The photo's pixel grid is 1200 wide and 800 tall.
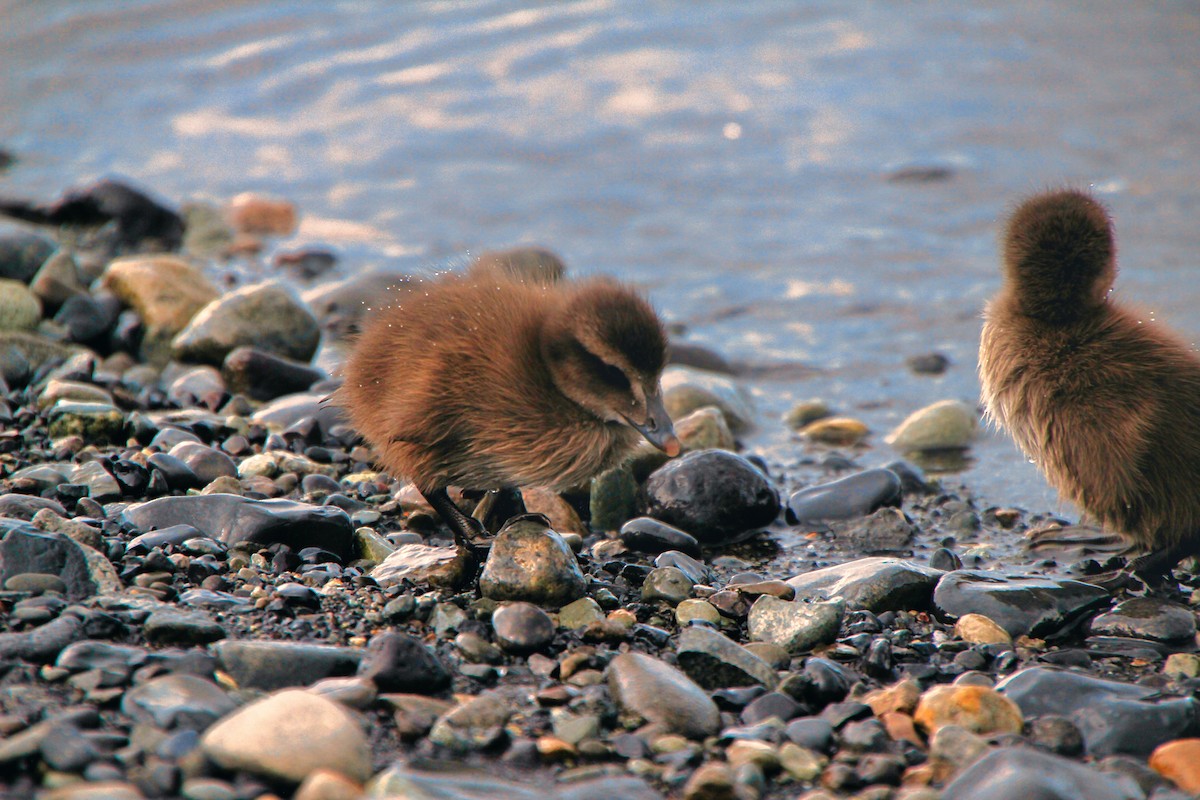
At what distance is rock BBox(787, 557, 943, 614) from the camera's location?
4.67 meters

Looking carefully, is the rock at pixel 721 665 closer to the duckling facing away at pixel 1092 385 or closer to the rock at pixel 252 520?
the rock at pixel 252 520

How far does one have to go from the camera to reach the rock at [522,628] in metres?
4.08

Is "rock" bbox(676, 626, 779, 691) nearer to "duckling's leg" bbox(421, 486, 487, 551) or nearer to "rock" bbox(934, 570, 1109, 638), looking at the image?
"rock" bbox(934, 570, 1109, 638)

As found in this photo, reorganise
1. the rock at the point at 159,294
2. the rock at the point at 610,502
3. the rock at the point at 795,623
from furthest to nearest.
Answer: the rock at the point at 159,294 → the rock at the point at 610,502 → the rock at the point at 795,623

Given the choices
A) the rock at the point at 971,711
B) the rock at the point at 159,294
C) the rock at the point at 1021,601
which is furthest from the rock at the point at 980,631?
the rock at the point at 159,294

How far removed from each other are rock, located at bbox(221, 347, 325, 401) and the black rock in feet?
9.52

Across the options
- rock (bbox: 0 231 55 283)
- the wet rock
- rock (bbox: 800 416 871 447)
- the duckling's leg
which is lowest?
rock (bbox: 800 416 871 447)

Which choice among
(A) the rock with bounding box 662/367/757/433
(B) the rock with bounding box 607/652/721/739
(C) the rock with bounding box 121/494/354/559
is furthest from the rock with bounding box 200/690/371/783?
(A) the rock with bounding box 662/367/757/433

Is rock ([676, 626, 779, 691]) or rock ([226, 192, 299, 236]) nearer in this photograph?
rock ([676, 626, 779, 691])

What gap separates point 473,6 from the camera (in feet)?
56.7

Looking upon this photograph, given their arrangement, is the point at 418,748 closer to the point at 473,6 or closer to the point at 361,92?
the point at 361,92

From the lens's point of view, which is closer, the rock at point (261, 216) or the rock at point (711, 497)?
the rock at point (711, 497)

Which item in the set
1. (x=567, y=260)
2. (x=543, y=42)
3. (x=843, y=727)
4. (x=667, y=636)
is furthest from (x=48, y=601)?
(x=543, y=42)

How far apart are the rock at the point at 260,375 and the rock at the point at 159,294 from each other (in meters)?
1.13
